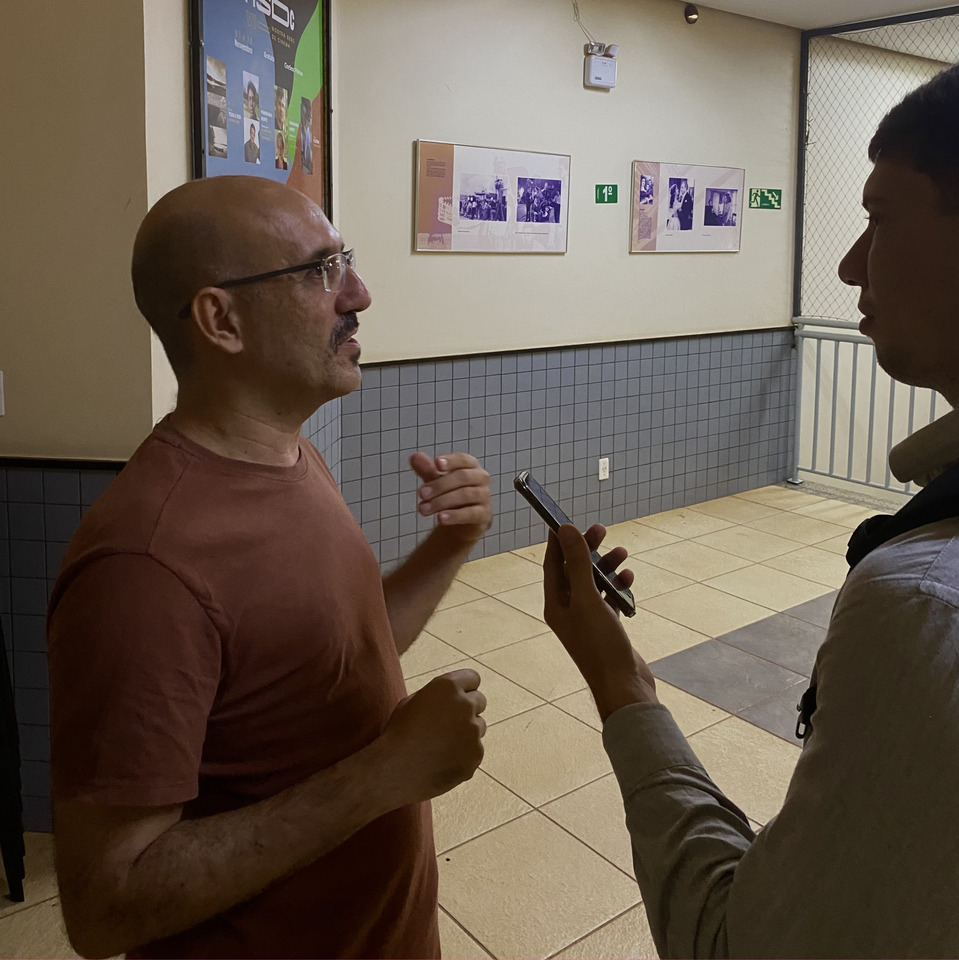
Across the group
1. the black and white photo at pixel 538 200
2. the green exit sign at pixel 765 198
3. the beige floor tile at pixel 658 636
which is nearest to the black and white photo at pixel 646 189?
the black and white photo at pixel 538 200

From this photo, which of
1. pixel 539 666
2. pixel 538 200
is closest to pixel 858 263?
pixel 539 666

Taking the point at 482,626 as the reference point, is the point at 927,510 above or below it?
above

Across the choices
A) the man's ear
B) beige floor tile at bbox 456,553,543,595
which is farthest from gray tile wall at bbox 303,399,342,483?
the man's ear

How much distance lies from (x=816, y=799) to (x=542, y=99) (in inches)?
171

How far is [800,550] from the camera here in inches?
196

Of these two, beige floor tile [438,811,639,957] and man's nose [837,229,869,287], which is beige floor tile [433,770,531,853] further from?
man's nose [837,229,869,287]

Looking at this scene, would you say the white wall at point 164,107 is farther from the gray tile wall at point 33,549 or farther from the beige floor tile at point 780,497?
the beige floor tile at point 780,497

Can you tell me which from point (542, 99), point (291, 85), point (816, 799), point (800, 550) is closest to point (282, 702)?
point (816, 799)

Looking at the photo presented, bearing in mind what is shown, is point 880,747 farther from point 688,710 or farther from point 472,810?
point 688,710

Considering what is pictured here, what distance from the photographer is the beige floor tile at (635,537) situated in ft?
16.2

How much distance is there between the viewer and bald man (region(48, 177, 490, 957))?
0.88 metres

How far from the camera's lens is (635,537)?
16.8 ft

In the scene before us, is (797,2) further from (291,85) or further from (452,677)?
(452,677)

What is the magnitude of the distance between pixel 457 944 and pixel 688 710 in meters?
1.38
